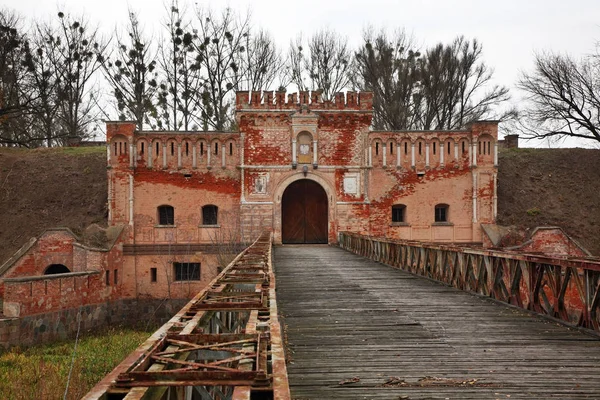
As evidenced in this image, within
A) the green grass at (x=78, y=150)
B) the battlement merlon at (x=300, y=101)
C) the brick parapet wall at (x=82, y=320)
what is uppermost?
the battlement merlon at (x=300, y=101)

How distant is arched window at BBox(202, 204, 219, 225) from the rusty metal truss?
59.4 feet

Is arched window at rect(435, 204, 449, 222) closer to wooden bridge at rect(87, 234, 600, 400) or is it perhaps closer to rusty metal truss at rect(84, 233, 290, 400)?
wooden bridge at rect(87, 234, 600, 400)

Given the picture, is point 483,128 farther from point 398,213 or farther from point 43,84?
point 43,84

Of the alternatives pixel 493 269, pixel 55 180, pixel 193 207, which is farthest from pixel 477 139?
pixel 55 180

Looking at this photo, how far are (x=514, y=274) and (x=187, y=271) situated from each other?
56.9ft

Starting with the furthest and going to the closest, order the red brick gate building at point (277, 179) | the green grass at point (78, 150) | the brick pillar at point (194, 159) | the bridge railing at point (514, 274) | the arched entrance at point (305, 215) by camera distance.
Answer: the green grass at point (78, 150) < the arched entrance at point (305, 215) < the brick pillar at point (194, 159) < the red brick gate building at point (277, 179) < the bridge railing at point (514, 274)

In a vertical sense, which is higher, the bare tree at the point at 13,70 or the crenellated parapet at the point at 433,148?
the bare tree at the point at 13,70

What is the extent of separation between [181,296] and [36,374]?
10.3m

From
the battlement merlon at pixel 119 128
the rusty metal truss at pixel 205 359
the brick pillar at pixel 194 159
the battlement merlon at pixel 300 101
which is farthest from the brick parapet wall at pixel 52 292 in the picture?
the rusty metal truss at pixel 205 359

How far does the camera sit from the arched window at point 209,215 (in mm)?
23406

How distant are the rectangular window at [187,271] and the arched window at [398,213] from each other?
8.79m

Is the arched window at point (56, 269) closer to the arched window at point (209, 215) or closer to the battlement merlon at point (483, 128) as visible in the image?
the arched window at point (209, 215)

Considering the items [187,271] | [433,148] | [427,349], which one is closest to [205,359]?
[427,349]

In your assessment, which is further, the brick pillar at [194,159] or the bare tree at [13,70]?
the bare tree at [13,70]
